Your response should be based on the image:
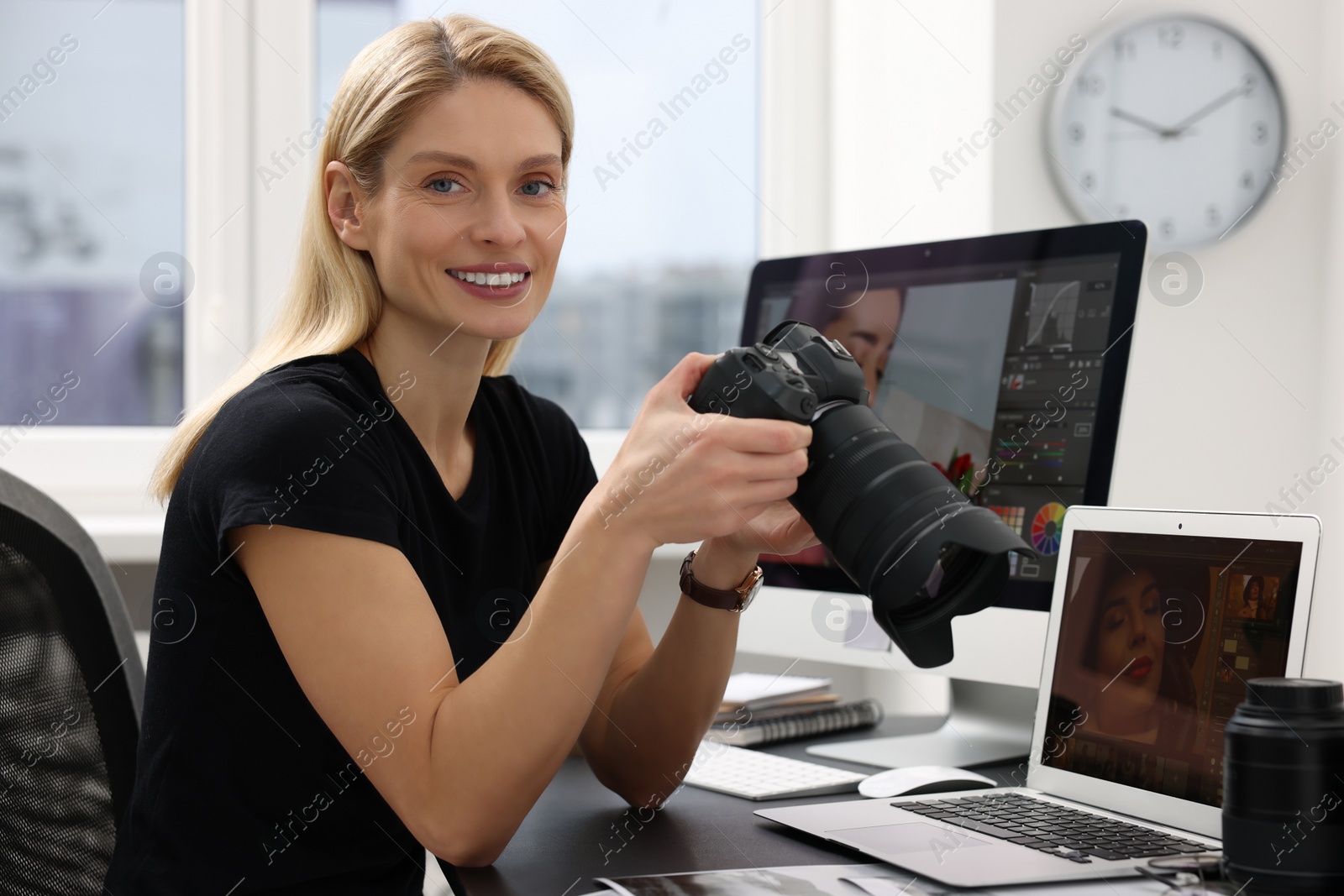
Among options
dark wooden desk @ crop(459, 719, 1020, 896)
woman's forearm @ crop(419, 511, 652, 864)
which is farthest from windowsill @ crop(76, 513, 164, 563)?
woman's forearm @ crop(419, 511, 652, 864)

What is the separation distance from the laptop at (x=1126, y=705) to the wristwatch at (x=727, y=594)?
7.0 inches

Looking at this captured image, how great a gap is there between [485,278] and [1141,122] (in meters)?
1.24

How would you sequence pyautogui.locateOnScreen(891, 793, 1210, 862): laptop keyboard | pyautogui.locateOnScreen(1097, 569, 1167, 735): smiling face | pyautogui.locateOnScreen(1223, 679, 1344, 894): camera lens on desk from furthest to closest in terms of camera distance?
pyautogui.locateOnScreen(1097, 569, 1167, 735): smiling face
pyautogui.locateOnScreen(891, 793, 1210, 862): laptop keyboard
pyautogui.locateOnScreen(1223, 679, 1344, 894): camera lens on desk

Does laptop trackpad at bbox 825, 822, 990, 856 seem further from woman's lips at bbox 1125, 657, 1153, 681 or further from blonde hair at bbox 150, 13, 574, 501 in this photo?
blonde hair at bbox 150, 13, 574, 501

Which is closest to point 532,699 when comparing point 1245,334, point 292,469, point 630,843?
point 630,843

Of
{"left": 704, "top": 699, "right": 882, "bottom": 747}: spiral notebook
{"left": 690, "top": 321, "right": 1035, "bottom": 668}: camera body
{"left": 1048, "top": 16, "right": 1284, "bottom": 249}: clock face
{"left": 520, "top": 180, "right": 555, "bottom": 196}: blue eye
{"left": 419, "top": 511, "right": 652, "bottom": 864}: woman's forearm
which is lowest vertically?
{"left": 704, "top": 699, "right": 882, "bottom": 747}: spiral notebook

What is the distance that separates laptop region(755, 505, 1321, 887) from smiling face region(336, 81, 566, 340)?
497 mm

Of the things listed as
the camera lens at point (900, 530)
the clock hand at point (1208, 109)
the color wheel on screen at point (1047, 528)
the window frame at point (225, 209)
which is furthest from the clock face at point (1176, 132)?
the window frame at point (225, 209)

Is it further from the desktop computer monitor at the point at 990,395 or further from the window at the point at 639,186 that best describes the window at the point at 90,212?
the desktop computer monitor at the point at 990,395

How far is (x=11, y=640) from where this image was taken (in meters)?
0.92

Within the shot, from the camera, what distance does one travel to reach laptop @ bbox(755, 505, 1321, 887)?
0.72m

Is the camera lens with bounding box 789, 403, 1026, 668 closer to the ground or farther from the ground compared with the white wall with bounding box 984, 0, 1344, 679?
closer to the ground

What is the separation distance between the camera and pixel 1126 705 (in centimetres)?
82

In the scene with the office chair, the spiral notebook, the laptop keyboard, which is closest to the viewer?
the laptop keyboard
